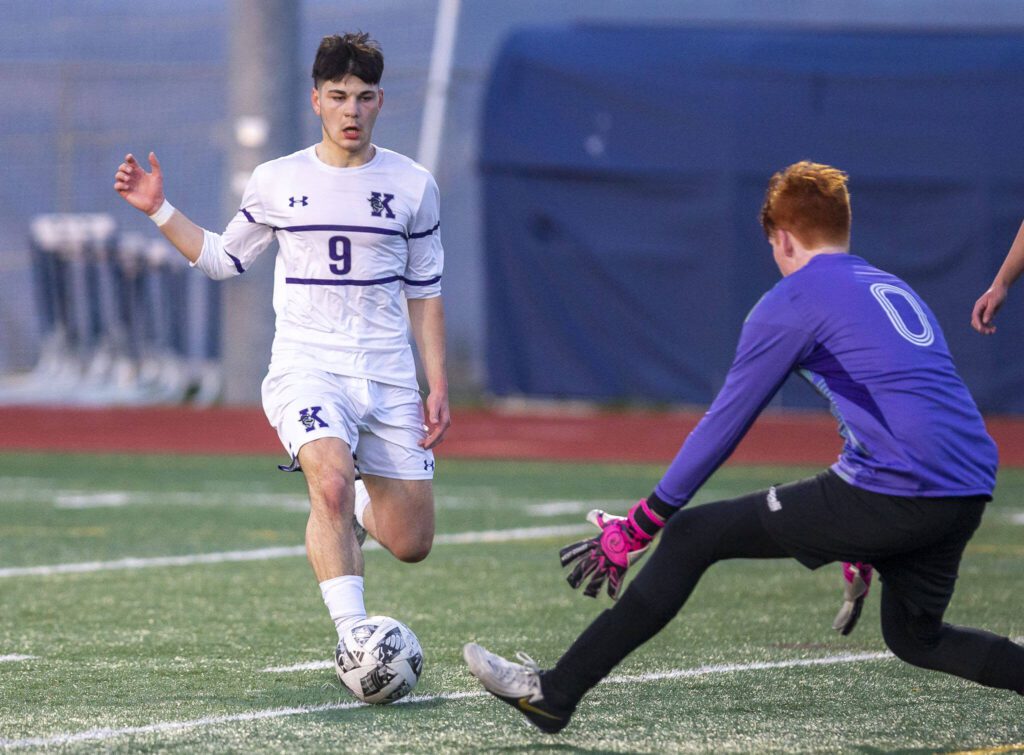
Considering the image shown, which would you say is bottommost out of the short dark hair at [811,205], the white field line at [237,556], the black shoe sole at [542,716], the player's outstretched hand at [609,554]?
the white field line at [237,556]

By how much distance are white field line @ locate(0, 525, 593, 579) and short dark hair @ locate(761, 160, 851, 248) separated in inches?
190

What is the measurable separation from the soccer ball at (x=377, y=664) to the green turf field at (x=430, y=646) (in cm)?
7

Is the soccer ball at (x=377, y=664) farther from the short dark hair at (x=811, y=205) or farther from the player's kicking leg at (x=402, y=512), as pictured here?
the short dark hair at (x=811, y=205)

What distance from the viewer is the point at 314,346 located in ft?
18.8

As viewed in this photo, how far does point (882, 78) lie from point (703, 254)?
2.59m

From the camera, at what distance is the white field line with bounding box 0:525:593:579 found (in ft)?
27.5

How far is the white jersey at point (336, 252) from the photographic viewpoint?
18.7 ft

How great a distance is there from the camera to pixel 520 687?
450 cm

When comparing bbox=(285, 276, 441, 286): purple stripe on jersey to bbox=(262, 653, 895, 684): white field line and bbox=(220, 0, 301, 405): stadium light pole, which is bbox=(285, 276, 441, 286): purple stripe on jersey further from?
bbox=(220, 0, 301, 405): stadium light pole

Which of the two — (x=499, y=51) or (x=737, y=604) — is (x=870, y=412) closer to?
(x=737, y=604)

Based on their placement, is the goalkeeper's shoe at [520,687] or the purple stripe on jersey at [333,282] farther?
the purple stripe on jersey at [333,282]

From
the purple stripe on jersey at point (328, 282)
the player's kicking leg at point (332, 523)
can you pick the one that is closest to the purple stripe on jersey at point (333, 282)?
the purple stripe on jersey at point (328, 282)

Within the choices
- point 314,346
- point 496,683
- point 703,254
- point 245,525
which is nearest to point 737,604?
point 314,346

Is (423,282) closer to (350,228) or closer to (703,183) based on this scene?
(350,228)
